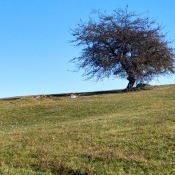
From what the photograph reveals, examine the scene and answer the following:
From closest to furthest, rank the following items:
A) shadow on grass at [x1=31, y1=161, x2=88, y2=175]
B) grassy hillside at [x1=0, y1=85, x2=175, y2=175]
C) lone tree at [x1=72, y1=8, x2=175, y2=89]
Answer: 1. shadow on grass at [x1=31, y1=161, x2=88, y2=175]
2. grassy hillside at [x1=0, y1=85, x2=175, y2=175]
3. lone tree at [x1=72, y1=8, x2=175, y2=89]

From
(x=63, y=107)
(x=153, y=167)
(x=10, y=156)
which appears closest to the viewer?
(x=153, y=167)

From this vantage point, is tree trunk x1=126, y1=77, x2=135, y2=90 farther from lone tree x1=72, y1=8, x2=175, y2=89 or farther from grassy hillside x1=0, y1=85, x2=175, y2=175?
grassy hillside x1=0, y1=85, x2=175, y2=175

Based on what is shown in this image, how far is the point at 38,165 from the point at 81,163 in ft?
4.24

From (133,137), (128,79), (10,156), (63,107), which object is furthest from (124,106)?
(128,79)

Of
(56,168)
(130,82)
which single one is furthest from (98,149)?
(130,82)

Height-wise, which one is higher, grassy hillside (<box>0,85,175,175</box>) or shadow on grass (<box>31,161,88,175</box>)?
grassy hillside (<box>0,85,175,175</box>)

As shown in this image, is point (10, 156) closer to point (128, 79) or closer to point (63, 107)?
point (63, 107)

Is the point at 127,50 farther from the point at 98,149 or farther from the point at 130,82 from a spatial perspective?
the point at 98,149

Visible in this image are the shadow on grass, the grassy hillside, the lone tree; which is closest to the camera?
the shadow on grass

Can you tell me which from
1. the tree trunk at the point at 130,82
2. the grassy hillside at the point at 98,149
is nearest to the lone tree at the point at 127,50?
the tree trunk at the point at 130,82

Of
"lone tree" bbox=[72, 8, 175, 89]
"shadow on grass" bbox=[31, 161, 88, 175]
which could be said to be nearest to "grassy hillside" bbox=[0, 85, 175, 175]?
"shadow on grass" bbox=[31, 161, 88, 175]

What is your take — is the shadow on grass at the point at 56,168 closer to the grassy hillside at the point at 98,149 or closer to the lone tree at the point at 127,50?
the grassy hillside at the point at 98,149

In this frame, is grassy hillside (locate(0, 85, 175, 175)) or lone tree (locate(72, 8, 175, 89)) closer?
grassy hillside (locate(0, 85, 175, 175))

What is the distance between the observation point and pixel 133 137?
17.0 m
